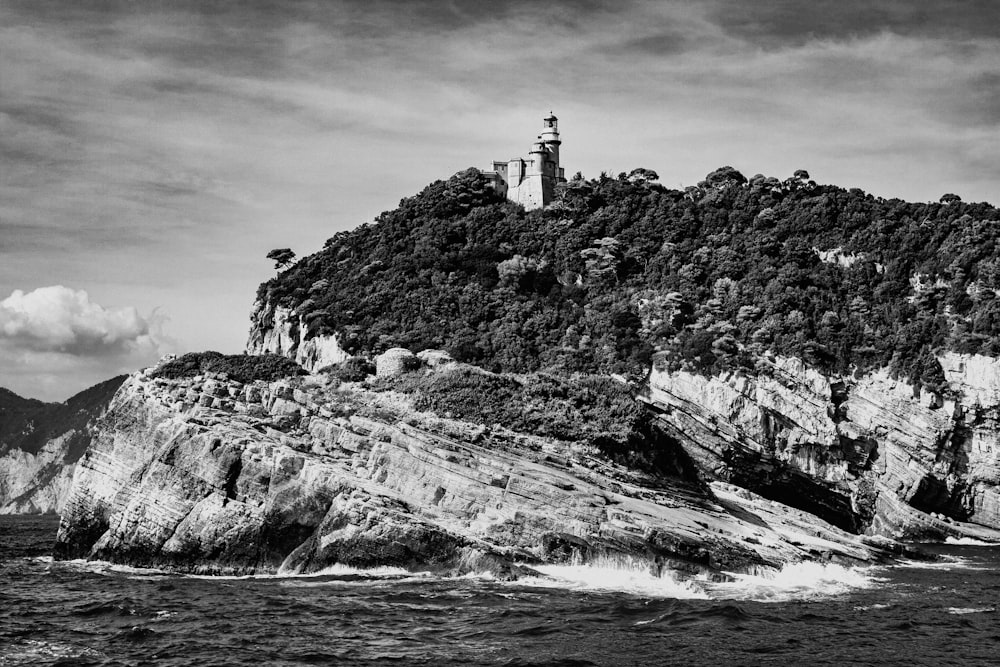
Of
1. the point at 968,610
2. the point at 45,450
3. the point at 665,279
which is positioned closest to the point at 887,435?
the point at 665,279

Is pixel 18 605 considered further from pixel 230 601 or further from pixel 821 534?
pixel 821 534

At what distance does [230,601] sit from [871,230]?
201 ft

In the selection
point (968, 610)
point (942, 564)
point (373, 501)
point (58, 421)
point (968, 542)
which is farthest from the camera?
point (58, 421)

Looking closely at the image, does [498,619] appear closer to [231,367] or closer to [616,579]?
[616,579]

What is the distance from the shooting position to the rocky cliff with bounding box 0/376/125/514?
138m

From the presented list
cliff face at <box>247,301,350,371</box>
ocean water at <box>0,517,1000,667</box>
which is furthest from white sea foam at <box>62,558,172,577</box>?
cliff face at <box>247,301,350,371</box>

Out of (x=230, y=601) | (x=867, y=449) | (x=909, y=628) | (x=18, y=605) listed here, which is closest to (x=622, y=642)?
(x=909, y=628)

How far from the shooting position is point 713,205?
90500mm

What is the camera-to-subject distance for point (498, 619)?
29328 millimetres

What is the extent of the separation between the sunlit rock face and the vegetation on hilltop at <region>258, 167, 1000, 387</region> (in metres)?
1.55

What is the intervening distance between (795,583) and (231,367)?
33613 millimetres

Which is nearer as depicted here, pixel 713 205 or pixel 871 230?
pixel 871 230

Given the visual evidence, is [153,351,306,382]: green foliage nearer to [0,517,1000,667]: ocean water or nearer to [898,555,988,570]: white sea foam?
[0,517,1000,667]: ocean water

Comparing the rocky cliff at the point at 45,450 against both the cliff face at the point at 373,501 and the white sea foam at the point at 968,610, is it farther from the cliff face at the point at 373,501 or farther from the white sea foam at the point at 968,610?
the white sea foam at the point at 968,610
